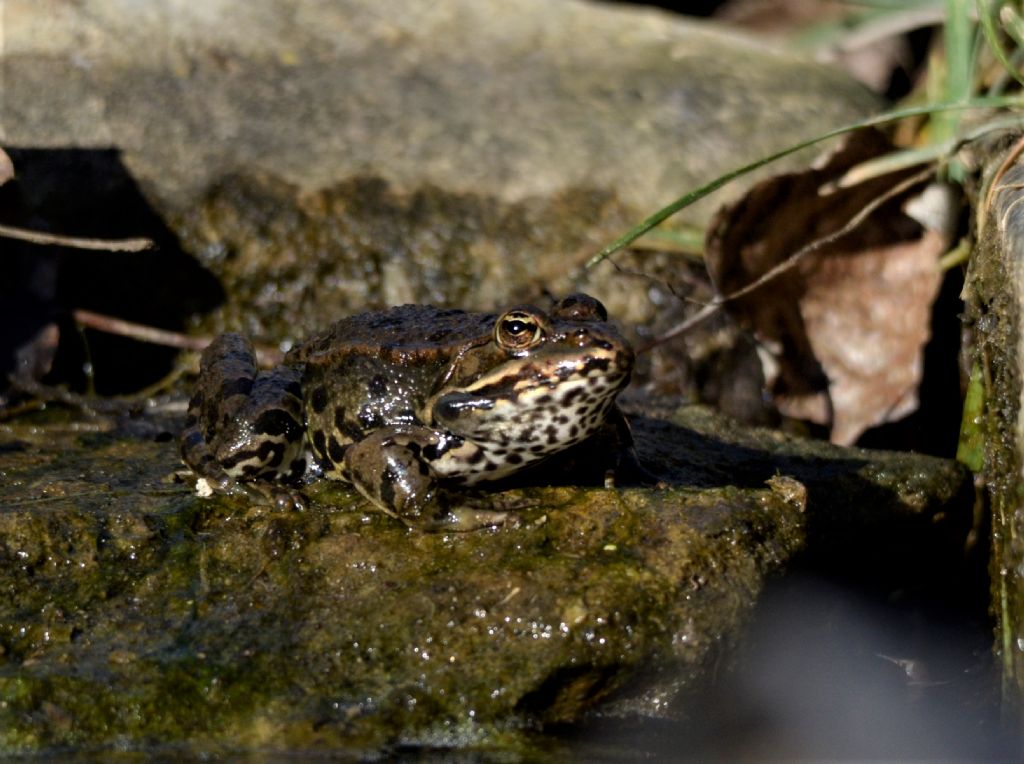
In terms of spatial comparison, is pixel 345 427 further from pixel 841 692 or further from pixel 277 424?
pixel 841 692

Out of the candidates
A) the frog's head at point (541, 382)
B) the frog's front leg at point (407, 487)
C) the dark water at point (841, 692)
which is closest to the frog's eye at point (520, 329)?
the frog's head at point (541, 382)

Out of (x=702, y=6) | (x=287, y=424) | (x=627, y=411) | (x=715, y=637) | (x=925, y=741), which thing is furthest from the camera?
(x=702, y=6)

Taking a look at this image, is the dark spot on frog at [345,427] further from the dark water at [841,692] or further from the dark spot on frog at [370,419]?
the dark water at [841,692]

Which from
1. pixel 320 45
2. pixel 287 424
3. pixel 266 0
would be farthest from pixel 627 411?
pixel 266 0

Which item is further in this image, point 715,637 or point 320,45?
point 320,45

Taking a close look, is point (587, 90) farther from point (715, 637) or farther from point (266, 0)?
point (715, 637)

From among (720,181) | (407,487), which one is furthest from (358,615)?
(720,181)

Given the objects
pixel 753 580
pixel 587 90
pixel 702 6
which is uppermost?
pixel 702 6

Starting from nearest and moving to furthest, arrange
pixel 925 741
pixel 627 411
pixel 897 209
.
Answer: pixel 925 741, pixel 627 411, pixel 897 209
